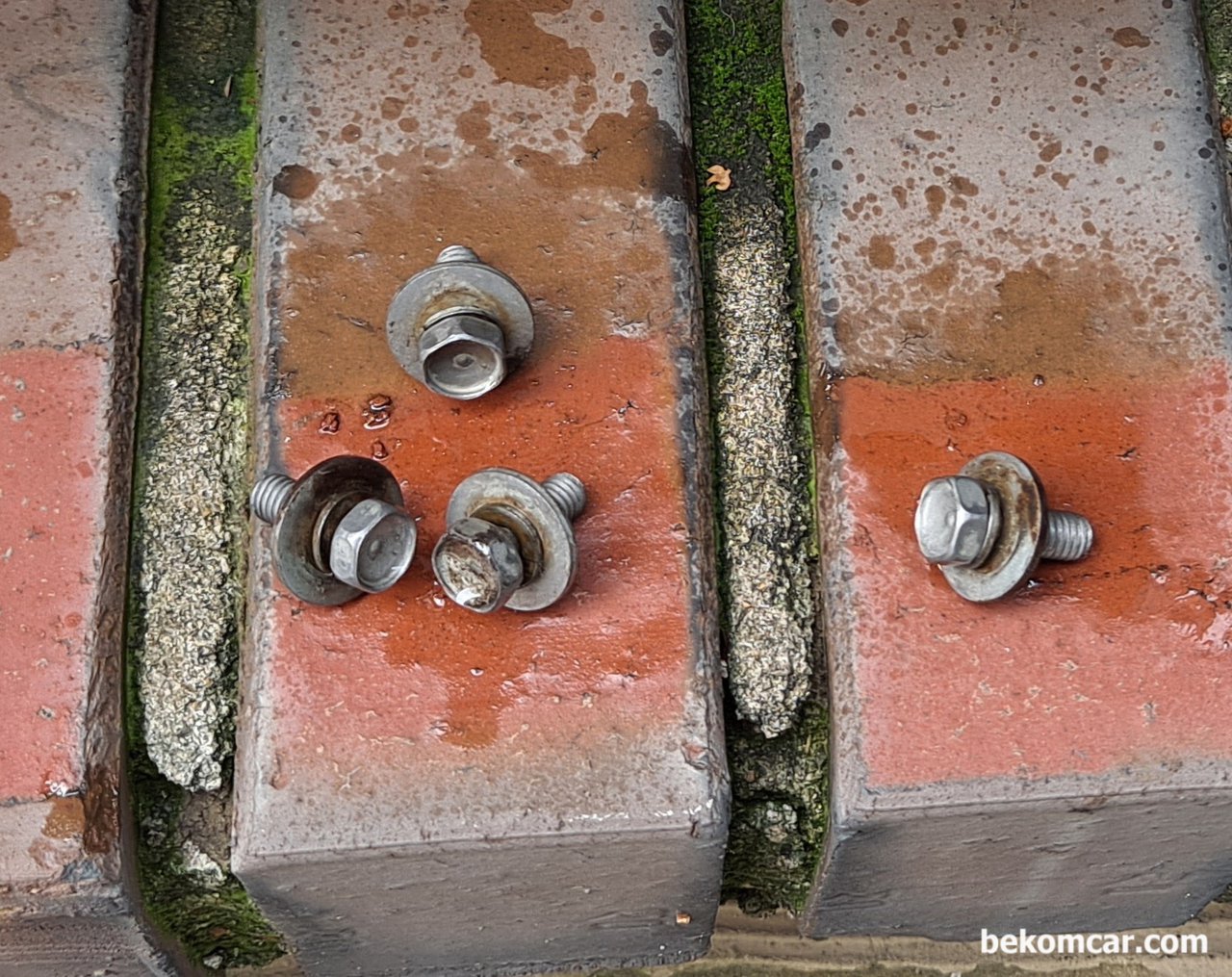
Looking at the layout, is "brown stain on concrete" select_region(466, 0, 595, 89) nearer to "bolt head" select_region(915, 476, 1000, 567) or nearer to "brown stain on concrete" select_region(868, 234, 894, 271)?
"brown stain on concrete" select_region(868, 234, 894, 271)

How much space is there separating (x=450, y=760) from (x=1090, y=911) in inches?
33.6

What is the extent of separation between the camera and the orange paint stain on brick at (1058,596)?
1236 millimetres

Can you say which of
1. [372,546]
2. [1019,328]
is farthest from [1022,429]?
[372,546]

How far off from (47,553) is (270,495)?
0.26m

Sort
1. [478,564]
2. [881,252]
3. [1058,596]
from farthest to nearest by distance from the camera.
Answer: [881,252]
[1058,596]
[478,564]

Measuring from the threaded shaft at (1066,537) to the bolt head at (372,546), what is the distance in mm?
607

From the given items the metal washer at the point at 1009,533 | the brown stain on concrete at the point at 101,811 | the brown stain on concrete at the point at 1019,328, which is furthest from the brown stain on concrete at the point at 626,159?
the brown stain on concrete at the point at 101,811

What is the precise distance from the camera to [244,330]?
4.59ft

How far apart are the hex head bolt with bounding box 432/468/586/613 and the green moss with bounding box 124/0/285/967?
0.28 metres

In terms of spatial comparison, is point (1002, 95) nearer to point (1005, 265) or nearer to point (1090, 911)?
point (1005, 265)

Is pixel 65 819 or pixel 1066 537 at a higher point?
pixel 1066 537

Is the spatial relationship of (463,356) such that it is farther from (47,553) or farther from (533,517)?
(47,553)

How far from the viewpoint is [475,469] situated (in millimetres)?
1294

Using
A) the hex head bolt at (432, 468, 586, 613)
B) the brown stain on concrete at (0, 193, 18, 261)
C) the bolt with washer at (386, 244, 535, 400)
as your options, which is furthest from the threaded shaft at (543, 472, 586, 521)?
the brown stain on concrete at (0, 193, 18, 261)
